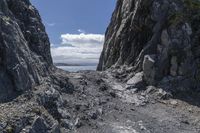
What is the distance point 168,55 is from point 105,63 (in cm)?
2269

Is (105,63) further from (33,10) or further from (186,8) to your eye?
(33,10)

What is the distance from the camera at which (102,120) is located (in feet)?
132

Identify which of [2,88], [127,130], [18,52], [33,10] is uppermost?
[33,10]

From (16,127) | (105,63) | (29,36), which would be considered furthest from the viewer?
(105,63)

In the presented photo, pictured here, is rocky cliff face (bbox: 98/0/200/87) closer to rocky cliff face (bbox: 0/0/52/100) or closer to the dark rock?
rocky cliff face (bbox: 0/0/52/100)

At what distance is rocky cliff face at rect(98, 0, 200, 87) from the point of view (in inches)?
2159

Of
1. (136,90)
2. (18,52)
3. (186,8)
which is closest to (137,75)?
(136,90)

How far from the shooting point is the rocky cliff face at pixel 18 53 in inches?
1262

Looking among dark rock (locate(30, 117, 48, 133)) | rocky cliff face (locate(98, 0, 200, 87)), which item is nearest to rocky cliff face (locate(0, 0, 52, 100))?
dark rock (locate(30, 117, 48, 133))

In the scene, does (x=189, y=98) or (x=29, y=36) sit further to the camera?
(x=189, y=98)

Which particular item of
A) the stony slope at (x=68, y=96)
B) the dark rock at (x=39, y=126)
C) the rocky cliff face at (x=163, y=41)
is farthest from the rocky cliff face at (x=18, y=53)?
the rocky cliff face at (x=163, y=41)

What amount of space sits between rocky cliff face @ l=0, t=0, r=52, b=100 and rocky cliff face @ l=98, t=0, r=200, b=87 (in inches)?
739

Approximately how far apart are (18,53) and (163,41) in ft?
93.6

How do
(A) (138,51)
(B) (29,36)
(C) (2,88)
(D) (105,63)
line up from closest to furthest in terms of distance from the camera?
(C) (2,88) → (B) (29,36) → (A) (138,51) → (D) (105,63)
